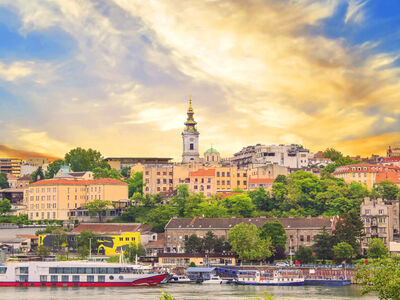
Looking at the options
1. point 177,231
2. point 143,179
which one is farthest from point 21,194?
point 177,231

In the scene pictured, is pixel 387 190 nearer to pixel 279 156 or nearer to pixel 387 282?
pixel 279 156

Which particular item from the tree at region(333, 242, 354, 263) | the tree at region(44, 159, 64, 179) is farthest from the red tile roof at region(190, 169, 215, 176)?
the tree at region(333, 242, 354, 263)

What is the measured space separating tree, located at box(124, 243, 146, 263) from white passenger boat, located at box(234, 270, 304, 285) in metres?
16.1

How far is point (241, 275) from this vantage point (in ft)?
237

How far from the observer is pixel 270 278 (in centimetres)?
7100

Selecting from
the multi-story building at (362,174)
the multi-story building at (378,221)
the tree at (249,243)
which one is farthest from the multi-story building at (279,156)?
the tree at (249,243)

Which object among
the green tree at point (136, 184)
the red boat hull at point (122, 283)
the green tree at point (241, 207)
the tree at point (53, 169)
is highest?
the tree at point (53, 169)

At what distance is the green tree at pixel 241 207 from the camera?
307 ft

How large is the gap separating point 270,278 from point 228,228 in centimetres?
1455

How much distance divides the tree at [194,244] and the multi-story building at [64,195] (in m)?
30.1

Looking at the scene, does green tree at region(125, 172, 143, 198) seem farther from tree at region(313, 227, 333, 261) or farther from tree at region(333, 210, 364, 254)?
tree at region(313, 227, 333, 261)

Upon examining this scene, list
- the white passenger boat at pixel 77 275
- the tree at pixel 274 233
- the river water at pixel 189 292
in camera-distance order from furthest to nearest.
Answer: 1. the tree at pixel 274 233
2. the white passenger boat at pixel 77 275
3. the river water at pixel 189 292

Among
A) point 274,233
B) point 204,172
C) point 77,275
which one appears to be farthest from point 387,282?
point 204,172

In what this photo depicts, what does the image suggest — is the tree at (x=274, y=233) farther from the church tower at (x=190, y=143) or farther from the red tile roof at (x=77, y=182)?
the church tower at (x=190, y=143)
